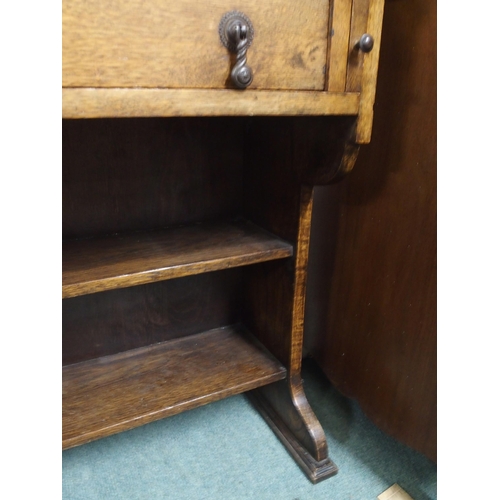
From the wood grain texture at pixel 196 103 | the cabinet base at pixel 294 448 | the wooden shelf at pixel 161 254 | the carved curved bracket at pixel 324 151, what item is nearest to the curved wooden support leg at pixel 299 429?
the cabinet base at pixel 294 448

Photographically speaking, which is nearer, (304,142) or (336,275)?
(304,142)

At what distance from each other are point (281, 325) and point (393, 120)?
45 cm

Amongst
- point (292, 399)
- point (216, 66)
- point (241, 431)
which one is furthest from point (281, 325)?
point (216, 66)

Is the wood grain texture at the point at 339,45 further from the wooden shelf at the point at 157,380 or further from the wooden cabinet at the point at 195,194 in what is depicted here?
the wooden shelf at the point at 157,380

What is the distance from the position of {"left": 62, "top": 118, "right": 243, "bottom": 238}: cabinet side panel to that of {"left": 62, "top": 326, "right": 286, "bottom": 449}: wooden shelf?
282 mm

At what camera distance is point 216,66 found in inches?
21.9

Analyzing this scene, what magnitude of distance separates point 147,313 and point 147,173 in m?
0.30

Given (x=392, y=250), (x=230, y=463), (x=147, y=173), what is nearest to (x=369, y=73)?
(x=392, y=250)

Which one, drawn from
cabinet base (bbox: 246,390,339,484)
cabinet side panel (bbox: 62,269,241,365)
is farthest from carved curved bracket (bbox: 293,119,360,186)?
cabinet base (bbox: 246,390,339,484)

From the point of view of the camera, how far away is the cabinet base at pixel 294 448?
3.12ft

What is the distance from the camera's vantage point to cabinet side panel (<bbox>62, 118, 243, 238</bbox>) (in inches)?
33.9
